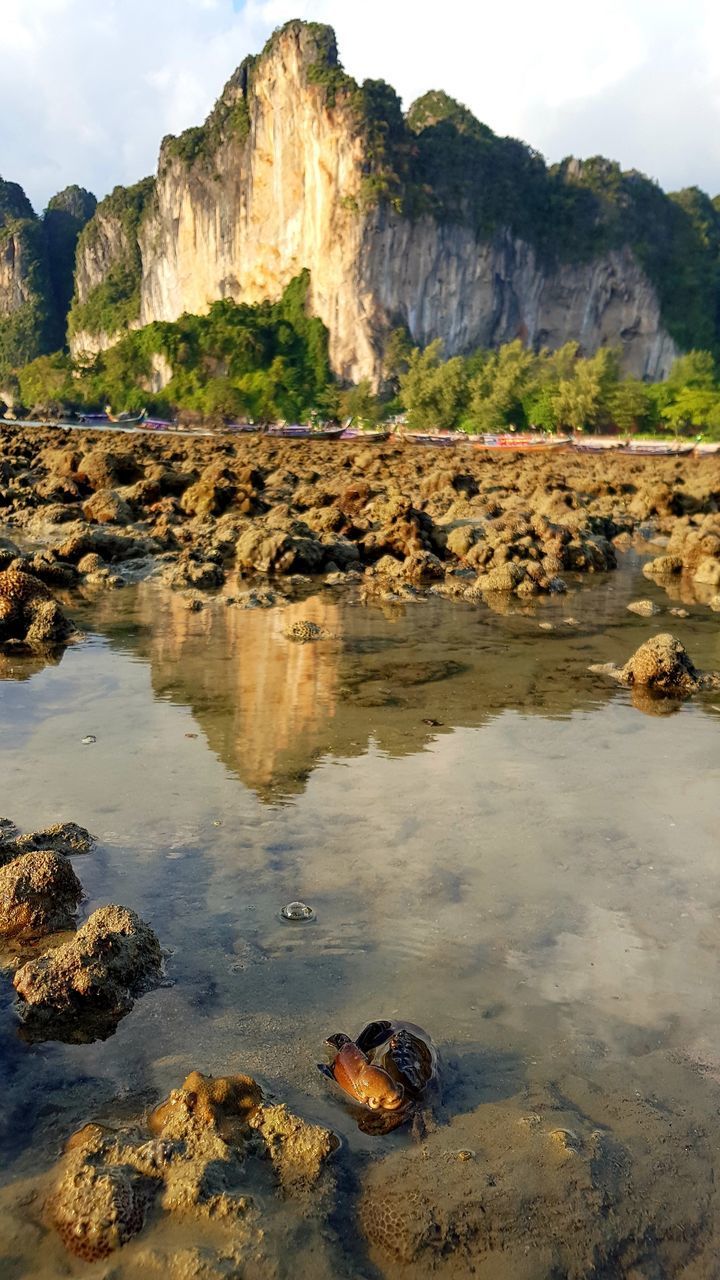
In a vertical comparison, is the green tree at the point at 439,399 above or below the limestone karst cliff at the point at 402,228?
below

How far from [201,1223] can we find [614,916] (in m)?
1.99

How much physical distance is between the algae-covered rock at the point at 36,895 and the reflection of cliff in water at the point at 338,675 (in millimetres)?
1369

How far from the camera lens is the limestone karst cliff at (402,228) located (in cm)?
7656

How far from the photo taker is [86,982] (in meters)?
2.84

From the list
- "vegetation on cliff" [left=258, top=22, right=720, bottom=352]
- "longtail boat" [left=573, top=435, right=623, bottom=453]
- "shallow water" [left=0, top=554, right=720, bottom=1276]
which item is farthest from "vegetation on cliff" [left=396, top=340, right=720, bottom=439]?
"shallow water" [left=0, top=554, right=720, bottom=1276]

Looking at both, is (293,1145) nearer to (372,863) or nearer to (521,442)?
(372,863)

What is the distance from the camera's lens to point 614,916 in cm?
353

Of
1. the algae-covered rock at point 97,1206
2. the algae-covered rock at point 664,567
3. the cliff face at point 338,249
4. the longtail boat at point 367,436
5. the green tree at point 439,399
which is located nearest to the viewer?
the algae-covered rock at point 97,1206

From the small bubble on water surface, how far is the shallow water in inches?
1.5

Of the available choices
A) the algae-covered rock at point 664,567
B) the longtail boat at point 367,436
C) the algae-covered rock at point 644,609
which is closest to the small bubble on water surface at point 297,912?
the algae-covered rock at point 644,609

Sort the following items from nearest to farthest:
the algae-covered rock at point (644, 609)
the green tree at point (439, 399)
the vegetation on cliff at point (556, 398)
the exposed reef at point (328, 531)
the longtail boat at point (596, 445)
A: the algae-covered rock at point (644, 609) → the exposed reef at point (328, 531) → the longtail boat at point (596, 445) → the vegetation on cliff at point (556, 398) → the green tree at point (439, 399)

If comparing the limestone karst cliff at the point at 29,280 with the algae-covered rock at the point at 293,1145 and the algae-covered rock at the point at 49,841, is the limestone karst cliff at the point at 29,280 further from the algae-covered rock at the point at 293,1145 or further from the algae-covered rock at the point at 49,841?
the algae-covered rock at the point at 293,1145

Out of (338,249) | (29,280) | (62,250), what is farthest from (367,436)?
(62,250)

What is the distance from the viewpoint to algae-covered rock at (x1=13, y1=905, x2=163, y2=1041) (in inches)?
110
